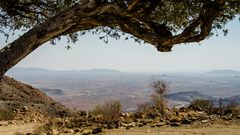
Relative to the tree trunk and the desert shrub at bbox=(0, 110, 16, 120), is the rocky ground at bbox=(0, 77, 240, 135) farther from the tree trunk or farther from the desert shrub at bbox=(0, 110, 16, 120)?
the tree trunk

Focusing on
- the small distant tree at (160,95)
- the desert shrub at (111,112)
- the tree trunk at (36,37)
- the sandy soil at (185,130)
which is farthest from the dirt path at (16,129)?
the tree trunk at (36,37)

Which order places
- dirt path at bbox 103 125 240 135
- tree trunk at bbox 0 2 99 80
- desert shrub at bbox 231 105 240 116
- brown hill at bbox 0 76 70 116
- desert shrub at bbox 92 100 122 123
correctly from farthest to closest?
brown hill at bbox 0 76 70 116 < desert shrub at bbox 231 105 240 116 < desert shrub at bbox 92 100 122 123 < dirt path at bbox 103 125 240 135 < tree trunk at bbox 0 2 99 80

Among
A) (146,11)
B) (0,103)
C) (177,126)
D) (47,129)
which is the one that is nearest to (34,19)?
(47,129)

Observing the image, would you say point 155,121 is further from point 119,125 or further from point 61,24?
point 61,24

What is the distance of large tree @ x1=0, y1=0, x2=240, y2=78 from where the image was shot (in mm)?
12016

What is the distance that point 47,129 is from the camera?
1702 cm

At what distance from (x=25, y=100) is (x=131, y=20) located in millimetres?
21075

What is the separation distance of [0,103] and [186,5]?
16444mm

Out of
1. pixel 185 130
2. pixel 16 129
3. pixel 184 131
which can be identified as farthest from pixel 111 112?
pixel 184 131

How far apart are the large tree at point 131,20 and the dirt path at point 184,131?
8.13 feet

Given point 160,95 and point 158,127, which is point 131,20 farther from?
point 160,95

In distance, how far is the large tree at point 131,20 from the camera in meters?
12.0

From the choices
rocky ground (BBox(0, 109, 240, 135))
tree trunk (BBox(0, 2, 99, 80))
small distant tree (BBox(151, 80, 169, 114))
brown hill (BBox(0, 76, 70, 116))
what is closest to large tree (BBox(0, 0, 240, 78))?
tree trunk (BBox(0, 2, 99, 80))

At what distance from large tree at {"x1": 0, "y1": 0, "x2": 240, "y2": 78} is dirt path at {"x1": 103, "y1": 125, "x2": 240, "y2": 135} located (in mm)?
2479
